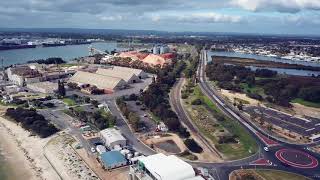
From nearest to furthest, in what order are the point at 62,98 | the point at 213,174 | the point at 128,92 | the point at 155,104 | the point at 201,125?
the point at 213,174, the point at 201,125, the point at 155,104, the point at 62,98, the point at 128,92

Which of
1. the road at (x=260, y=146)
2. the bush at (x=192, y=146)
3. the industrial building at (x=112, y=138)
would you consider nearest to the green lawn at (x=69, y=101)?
the industrial building at (x=112, y=138)

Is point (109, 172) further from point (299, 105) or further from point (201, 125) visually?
point (299, 105)

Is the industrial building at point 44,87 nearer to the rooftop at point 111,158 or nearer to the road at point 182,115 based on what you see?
the road at point 182,115

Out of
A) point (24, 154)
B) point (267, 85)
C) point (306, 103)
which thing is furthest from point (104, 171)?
point (267, 85)

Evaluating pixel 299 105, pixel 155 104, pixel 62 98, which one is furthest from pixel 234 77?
pixel 62 98

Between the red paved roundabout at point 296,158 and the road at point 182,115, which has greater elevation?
the road at point 182,115
